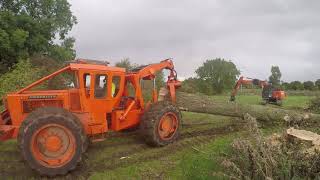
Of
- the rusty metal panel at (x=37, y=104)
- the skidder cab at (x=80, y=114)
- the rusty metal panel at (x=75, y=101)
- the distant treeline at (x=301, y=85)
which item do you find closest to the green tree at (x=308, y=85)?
the distant treeline at (x=301, y=85)

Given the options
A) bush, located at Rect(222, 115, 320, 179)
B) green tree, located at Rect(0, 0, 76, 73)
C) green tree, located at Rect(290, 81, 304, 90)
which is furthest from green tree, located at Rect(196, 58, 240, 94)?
bush, located at Rect(222, 115, 320, 179)

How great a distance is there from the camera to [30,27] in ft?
105

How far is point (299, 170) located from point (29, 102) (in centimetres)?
577

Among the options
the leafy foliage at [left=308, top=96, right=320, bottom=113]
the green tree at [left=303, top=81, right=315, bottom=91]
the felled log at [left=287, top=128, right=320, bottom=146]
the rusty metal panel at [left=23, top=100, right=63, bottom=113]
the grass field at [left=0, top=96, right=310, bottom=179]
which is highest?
the green tree at [left=303, top=81, right=315, bottom=91]

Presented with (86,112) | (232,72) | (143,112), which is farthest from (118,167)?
(232,72)

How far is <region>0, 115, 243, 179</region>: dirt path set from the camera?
9.31 meters

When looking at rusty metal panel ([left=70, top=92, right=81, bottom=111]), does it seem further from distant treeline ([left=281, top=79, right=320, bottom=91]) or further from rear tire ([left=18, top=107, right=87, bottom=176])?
distant treeline ([left=281, top=79, right=320, bottom=91])

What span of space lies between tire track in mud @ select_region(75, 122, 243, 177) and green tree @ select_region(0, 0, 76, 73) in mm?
19456

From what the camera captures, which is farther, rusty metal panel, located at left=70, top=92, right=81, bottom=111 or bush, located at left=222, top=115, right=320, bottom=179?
rusty metal panel, located at left=70, top=92, right=81, bottom=111

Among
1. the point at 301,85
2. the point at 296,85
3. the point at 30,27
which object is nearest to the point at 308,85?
the point at 301,85

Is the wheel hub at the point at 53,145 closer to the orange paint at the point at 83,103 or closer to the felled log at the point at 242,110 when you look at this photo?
the orange paint at the point at 83,103

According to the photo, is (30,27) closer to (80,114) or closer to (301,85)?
(80,114)

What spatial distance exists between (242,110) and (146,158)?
5.12 meters

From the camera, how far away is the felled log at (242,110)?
45.7 feet
